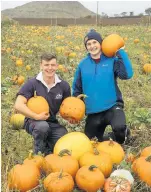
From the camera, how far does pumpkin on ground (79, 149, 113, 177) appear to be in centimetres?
378

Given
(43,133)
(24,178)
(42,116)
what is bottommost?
(24,178)

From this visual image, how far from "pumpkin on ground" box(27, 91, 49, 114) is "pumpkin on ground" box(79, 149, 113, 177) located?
32.7 inches

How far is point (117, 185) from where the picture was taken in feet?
11.3

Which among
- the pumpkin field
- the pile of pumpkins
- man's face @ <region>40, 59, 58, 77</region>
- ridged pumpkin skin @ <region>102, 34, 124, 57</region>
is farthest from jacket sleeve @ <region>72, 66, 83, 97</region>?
the pile of pumpkins

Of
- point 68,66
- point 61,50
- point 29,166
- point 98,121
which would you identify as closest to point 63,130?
point 98,121

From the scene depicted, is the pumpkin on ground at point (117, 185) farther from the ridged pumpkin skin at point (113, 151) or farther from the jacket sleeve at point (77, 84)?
the jacket sleeve at point (77, 84)

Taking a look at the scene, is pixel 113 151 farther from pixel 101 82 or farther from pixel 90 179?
pixel 101 82

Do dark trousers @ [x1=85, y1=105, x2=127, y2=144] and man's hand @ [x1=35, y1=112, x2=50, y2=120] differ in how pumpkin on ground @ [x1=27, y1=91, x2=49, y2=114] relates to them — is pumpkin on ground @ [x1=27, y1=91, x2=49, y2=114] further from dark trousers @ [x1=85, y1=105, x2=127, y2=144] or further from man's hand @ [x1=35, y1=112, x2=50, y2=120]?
dark trousers @ [x1=85, y1=105, x2=127, y2=144]

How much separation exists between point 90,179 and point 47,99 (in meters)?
1.47

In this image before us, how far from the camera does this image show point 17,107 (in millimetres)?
4516

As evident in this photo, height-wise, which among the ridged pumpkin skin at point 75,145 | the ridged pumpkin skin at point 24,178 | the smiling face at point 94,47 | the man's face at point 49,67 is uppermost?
the smiling face at point 94,47

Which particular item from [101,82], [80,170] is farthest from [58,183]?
[101,82]

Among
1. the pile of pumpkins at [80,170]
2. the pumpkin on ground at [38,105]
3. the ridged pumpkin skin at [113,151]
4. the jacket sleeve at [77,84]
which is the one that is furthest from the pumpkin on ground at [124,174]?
the jacket sleeve at [77,84]

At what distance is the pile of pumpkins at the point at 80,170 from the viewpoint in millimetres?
3506
